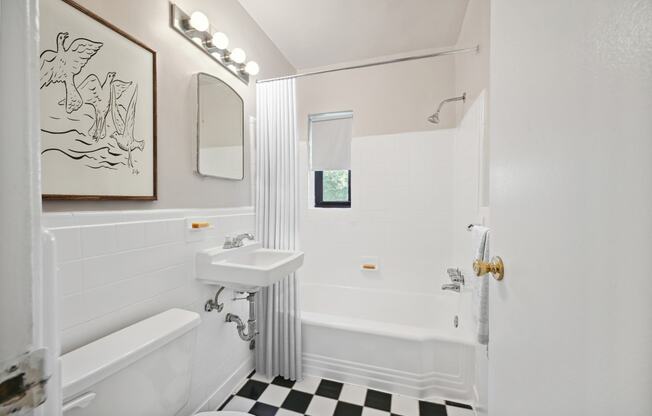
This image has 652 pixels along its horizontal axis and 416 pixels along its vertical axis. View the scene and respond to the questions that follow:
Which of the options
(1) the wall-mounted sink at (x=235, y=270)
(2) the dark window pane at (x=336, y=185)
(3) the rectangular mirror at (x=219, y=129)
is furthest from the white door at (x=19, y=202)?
(2) the dark window pane at (x=336, y=185)

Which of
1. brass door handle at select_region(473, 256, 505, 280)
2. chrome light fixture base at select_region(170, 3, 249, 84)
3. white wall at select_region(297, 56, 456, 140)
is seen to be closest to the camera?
brass door handle at select_region(473, 256, 505, 280)

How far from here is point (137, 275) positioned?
1.06m

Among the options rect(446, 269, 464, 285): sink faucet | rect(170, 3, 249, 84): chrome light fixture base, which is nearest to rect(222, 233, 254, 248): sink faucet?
rect(170, 3, 249, 84): chrome light fixture base

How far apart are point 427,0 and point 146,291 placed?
222 centimetres

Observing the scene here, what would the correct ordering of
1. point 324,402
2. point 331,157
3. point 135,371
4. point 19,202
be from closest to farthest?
point 19,202 → point 135,371 → point 324,402 → point 331,157

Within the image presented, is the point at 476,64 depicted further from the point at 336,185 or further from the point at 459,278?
the point at 336,185

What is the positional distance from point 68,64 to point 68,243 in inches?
22.5

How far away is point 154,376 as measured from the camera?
2.95 feet

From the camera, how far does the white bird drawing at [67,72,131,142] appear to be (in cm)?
90

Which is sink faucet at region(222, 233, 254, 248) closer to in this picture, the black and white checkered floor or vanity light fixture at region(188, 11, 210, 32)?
the black and white checkered floor

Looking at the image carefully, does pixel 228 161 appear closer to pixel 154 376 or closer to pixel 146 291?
pixel 146 291

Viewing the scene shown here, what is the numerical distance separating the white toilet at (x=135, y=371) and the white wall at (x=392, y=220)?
1554 millimetres

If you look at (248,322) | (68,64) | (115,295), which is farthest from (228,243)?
(68,64)

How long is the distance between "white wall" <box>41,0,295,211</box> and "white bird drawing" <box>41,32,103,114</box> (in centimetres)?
9
